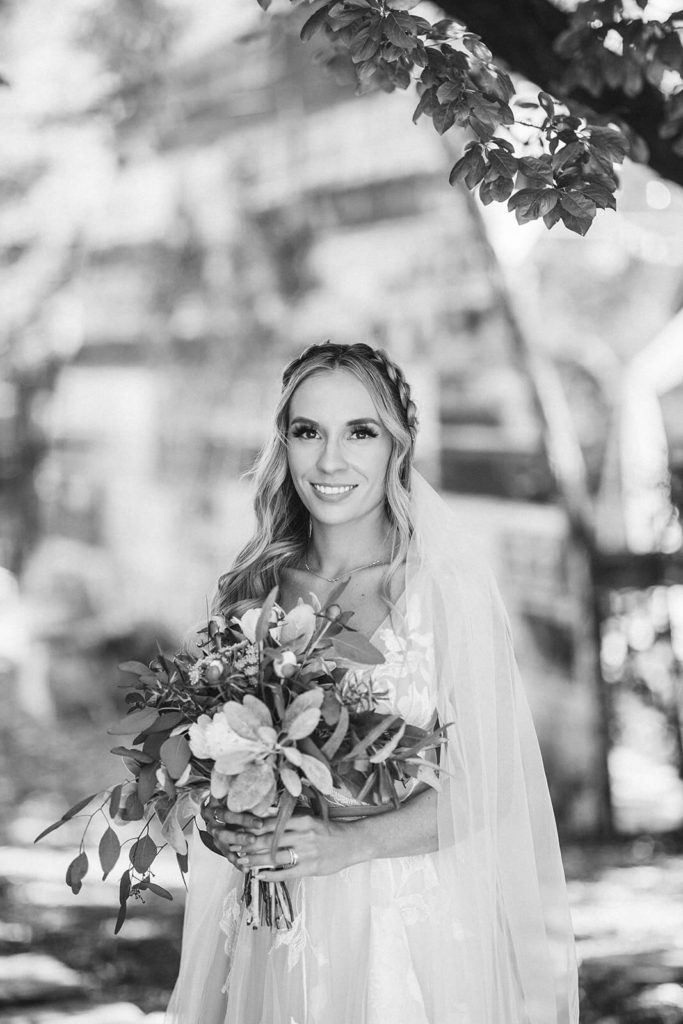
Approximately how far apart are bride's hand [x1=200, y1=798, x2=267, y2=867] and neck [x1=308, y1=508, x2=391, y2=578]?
76 cm

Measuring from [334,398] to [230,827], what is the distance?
3.35 ft

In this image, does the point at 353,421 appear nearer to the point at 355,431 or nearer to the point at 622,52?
the point at 355,431

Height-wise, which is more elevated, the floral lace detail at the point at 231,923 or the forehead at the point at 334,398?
the forehead at the point at 334,398

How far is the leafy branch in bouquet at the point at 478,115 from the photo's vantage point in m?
2.43

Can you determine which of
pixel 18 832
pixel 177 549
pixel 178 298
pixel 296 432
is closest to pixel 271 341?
pixel 178 298

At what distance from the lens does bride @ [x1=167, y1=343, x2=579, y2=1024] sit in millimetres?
2184

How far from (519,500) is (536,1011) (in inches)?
187

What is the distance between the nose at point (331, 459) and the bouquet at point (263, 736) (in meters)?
0.42

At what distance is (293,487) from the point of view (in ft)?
9.37

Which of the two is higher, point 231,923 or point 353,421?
point 353,421

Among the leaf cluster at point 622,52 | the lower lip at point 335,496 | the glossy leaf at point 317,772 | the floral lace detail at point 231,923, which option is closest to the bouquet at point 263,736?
the glossy leaf at point 317,772

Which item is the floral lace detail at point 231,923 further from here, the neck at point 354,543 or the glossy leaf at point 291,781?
the neck at point 354,543

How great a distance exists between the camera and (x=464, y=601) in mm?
2309

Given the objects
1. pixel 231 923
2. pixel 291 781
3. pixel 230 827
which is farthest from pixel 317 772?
pixel 231 923
